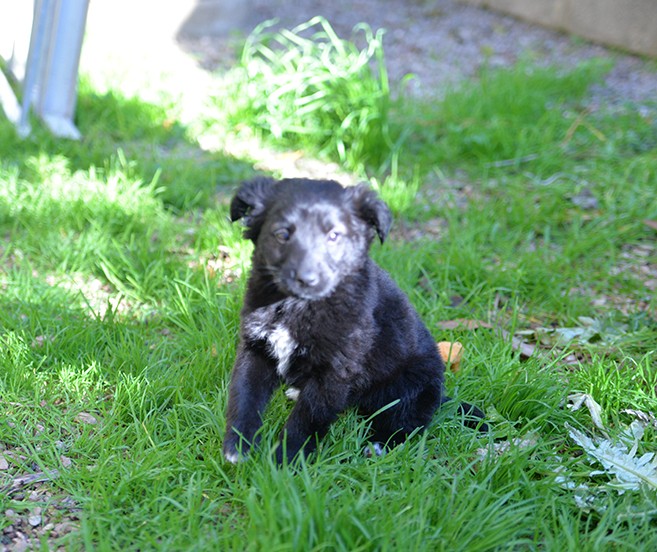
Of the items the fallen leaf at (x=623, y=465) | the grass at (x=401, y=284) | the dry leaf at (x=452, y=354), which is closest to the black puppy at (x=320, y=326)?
the grass at (x=401, y=284)

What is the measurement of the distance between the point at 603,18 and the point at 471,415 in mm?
6206

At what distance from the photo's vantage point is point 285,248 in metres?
2.38

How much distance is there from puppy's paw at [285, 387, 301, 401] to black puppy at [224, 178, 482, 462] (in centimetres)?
6

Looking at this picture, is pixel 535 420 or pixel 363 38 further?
pixel 363 38

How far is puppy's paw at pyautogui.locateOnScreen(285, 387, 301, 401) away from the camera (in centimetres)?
263

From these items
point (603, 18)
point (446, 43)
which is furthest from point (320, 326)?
point (603, 18)

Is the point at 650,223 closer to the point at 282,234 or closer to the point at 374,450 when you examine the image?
the point at 374,450

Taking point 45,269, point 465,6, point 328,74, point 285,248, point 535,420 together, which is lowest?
point 45,269

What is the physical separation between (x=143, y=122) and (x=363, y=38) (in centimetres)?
325

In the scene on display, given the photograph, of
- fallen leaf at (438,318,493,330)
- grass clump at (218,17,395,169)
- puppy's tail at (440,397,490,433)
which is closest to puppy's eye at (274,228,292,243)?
puppy's tail at (440,397,490,433)

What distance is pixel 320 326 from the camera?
2.45 metres

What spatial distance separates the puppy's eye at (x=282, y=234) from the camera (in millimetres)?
2391

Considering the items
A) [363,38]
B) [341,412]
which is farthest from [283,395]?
[363,38]

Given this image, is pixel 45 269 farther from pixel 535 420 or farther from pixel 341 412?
pixel 535 420
